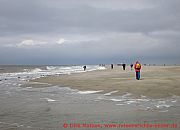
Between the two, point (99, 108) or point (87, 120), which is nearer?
point (87, 120)

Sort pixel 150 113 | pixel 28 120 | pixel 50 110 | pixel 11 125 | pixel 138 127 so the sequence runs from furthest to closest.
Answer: pixel 50 110 → pixel 150 113 → pixel 28 120 → pixel 11 125 → pixel 138 127

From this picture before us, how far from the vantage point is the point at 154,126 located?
7434 mm

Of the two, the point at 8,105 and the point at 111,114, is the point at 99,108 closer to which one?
the point at 111,114

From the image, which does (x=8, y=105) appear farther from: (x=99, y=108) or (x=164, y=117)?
(x=164, y=117)

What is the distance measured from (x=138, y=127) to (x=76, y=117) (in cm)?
252

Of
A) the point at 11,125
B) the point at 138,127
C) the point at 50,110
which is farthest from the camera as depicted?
the point at 50,110

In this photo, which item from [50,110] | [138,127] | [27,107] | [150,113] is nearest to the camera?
[138,127]

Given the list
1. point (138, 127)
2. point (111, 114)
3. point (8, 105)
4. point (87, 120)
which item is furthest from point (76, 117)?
point (8, 105)

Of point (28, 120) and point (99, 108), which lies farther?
point (99, 108)

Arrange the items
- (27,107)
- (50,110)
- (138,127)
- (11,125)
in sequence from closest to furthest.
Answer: (138,127)
(11,125)
(50,110)
(27,107)

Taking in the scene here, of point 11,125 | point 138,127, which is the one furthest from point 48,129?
point 138,127

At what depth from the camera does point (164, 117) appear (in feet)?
28.2

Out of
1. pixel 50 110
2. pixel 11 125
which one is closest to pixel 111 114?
pixel 50 110

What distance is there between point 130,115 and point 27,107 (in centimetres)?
496
